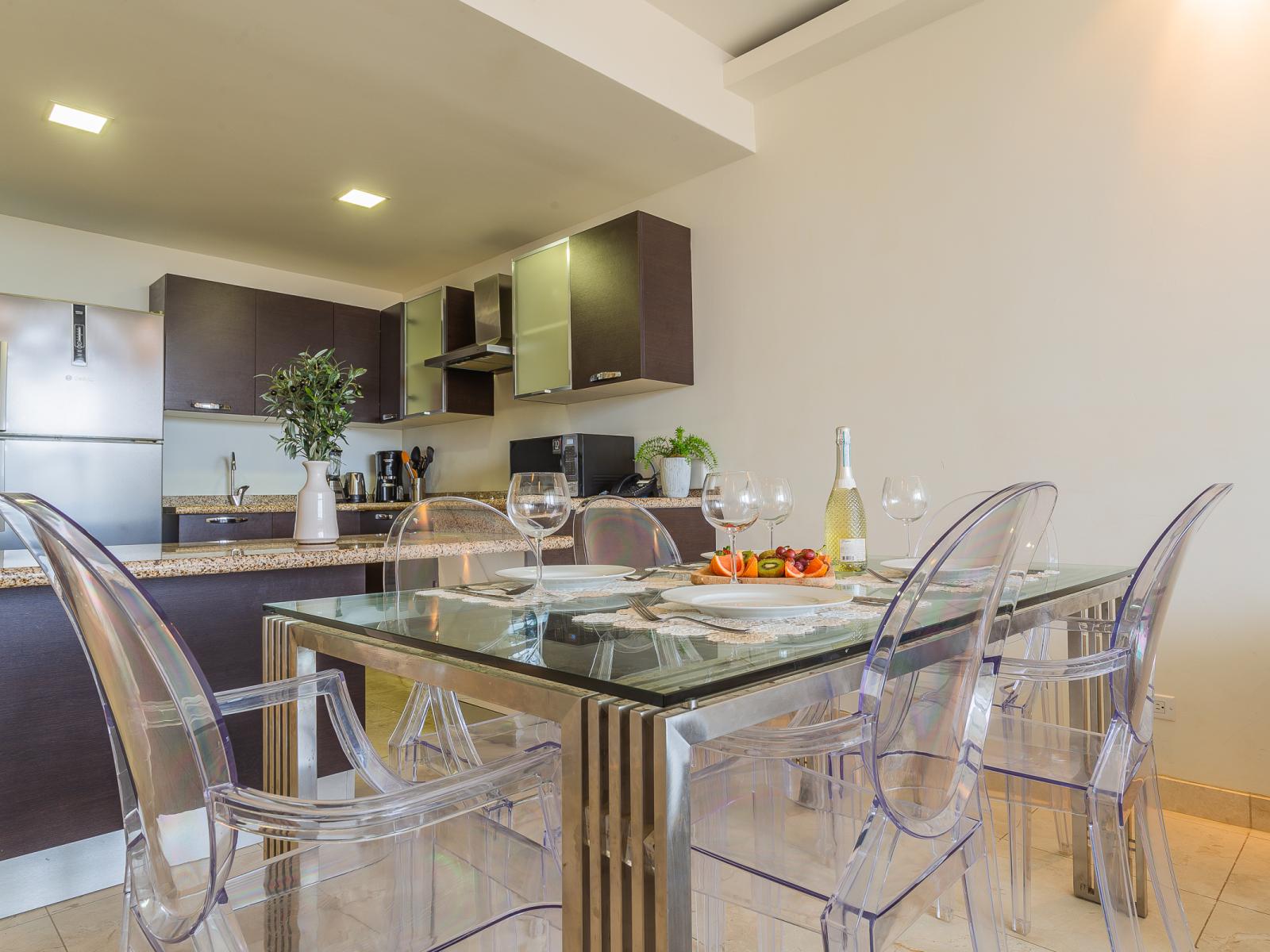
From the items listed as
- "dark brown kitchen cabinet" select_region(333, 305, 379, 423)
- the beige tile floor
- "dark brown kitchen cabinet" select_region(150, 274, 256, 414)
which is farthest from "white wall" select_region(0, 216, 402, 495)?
the beige tile floor

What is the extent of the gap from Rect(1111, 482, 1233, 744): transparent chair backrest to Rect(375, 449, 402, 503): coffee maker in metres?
4.72

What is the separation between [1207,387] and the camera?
230cm

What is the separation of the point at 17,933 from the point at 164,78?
8.72 ft

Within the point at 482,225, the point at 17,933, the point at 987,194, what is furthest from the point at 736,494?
the point at 482,225

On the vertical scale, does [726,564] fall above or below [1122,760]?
above

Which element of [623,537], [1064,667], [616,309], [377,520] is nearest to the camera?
[1064,667]

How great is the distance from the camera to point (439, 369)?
473cm

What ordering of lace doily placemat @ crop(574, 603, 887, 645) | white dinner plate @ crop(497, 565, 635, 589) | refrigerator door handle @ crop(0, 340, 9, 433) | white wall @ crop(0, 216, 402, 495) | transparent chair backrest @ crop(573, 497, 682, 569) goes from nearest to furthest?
lace doily placemat @ crop(574, 603, 887, 645)
white dinner plate @ crop(497, 565, 635, 589)
transparent chair backrest @ crop(573, 497, 682, 569)
refrigerator door handle @ crop(0, 340, 9, 433)
white wall @ crop(0, 216, 402, 495)

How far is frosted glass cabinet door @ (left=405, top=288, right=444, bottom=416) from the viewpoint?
4.75 metres

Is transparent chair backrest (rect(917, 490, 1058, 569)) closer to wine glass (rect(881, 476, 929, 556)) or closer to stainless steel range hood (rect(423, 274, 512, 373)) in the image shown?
wine glass (rect(881, 476, 929, 556))

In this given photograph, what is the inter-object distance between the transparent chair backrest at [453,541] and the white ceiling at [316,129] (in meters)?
1.57

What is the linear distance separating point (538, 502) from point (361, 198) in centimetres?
335

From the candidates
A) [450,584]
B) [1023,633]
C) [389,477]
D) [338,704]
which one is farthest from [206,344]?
[1023,633]

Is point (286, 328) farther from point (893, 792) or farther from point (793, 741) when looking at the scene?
point (893, 792)
